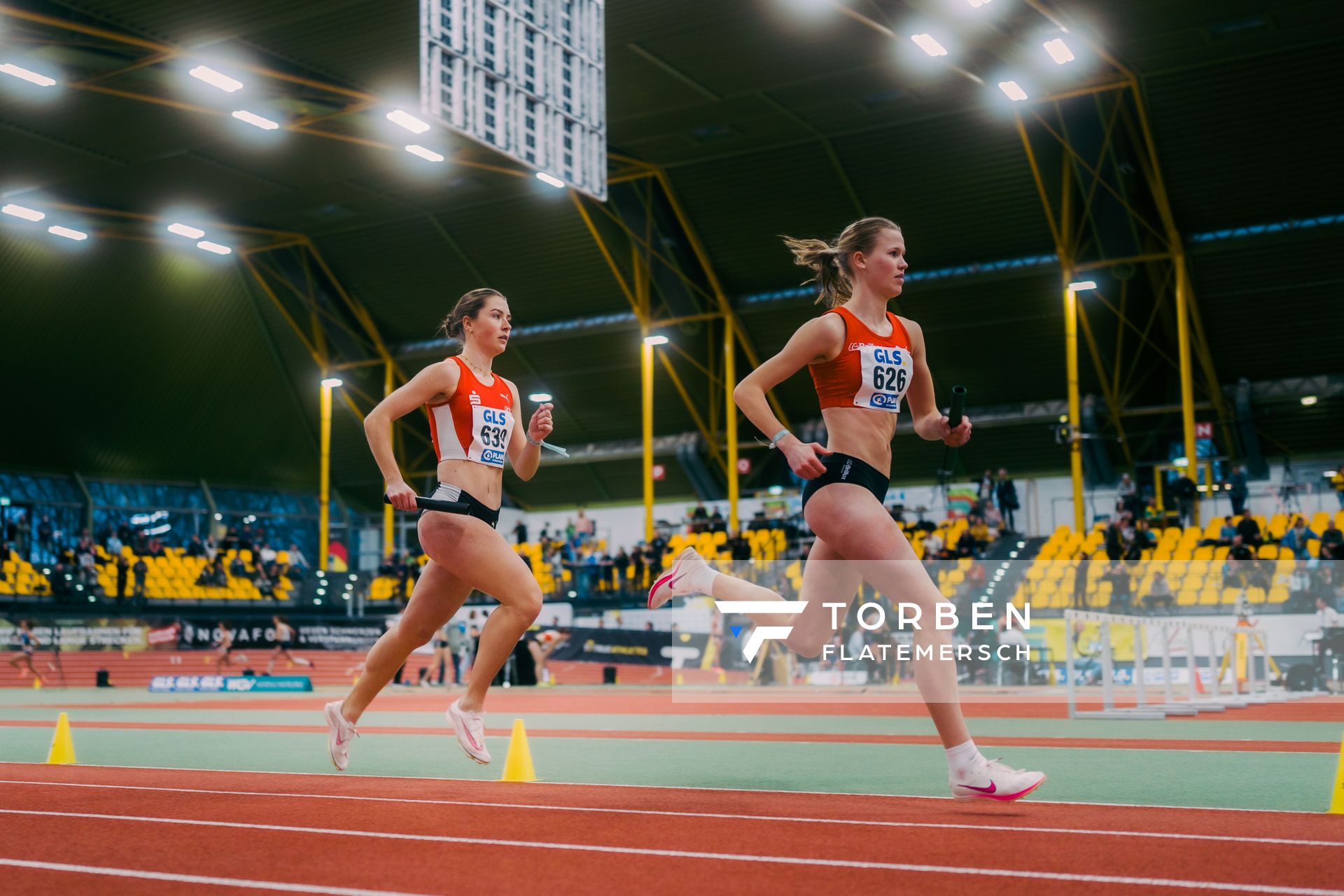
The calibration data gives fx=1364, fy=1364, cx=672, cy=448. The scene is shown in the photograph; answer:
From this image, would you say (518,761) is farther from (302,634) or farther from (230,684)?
(302,634)

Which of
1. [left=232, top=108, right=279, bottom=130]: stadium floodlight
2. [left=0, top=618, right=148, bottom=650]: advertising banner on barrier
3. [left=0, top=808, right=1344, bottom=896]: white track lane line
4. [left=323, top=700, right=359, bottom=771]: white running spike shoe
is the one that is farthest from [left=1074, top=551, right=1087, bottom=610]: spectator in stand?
[left=0, top=618, right=148, bottom=650]: advertising banner on barrier

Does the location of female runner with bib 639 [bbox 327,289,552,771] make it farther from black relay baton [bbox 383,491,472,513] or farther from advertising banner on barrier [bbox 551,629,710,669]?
advertising banner on barrier [bbox 551,629,710,669]

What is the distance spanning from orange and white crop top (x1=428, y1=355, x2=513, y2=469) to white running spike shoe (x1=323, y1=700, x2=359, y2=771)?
1.36 m

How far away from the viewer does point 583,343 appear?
3597cm

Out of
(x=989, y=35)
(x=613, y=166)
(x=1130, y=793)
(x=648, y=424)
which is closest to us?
(x=1130, y=793)

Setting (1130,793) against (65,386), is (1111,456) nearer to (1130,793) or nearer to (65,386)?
(65,386)

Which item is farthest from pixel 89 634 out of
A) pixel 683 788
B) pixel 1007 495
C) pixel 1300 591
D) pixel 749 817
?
pixel 749 817

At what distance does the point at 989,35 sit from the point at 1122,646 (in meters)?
11.8

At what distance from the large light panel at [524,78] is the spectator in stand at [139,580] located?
17046mm

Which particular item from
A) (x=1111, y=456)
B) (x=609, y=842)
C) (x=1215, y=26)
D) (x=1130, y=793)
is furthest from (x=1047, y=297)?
(x=609, y=842)

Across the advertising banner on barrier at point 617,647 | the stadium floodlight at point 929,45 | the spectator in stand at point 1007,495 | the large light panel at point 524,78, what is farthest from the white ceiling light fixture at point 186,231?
the spectator in stand at point 1007,495

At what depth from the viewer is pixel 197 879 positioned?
3.76 metres

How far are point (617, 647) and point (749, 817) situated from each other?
22466 mm

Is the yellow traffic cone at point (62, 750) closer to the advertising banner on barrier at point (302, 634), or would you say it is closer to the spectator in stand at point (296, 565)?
the advertising banner on barrier at point (302, 634)
